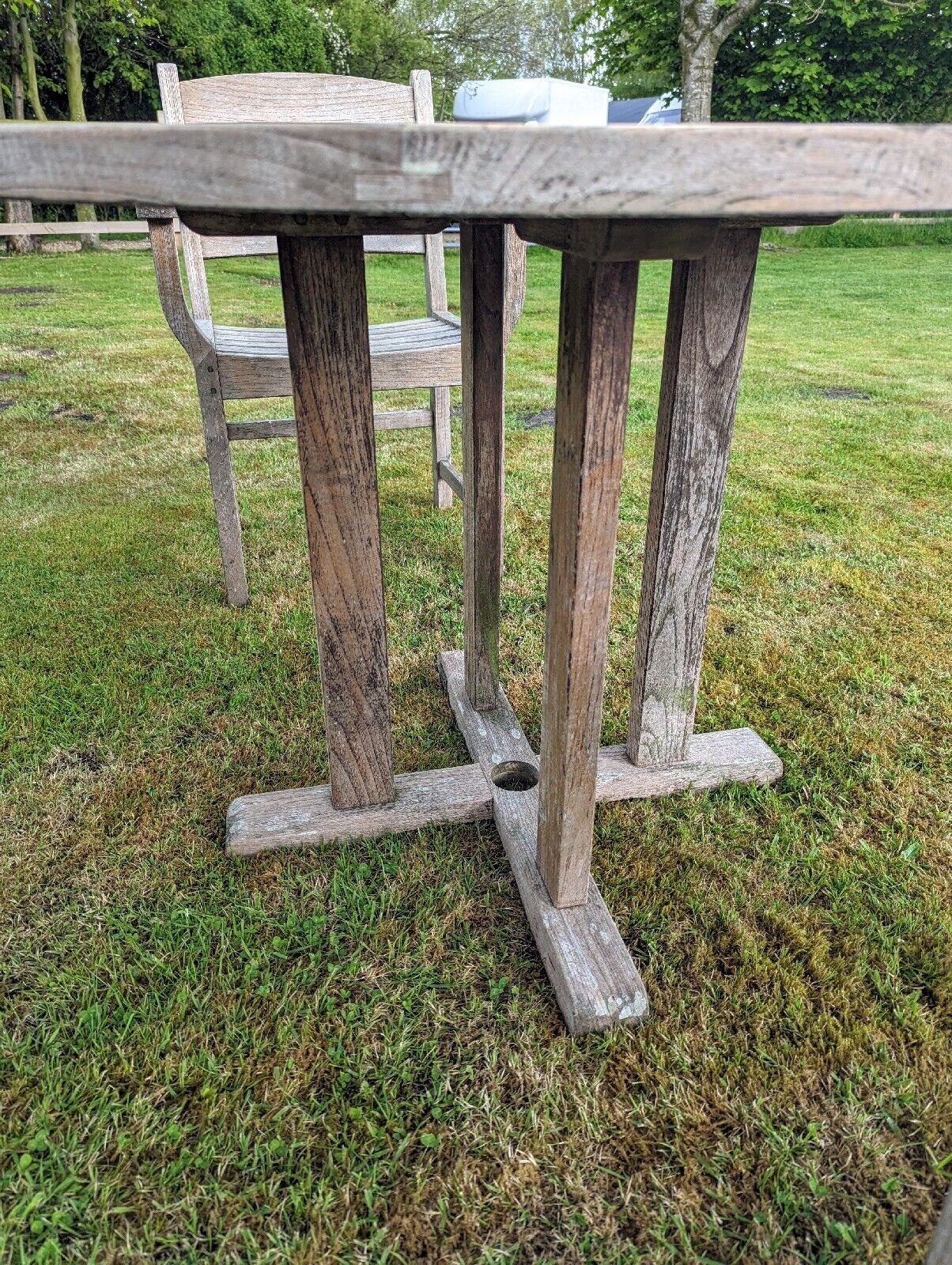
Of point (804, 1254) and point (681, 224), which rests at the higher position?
point (681, 224)

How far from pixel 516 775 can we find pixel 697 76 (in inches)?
517

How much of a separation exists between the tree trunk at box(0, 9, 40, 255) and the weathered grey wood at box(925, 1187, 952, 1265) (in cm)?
1294

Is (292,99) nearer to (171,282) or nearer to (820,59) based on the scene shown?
(171,282)

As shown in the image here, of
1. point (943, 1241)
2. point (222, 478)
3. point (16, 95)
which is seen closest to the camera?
point (943, 1241)

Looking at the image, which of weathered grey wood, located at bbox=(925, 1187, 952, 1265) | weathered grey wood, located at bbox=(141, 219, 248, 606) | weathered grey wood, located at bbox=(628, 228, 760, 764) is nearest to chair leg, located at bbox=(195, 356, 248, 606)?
weathered grey wood, located at bbox=(141, 219, 248, 606)

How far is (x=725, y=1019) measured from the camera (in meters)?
1.14

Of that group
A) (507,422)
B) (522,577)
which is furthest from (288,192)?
(507,422)

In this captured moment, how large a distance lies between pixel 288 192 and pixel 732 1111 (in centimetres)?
113

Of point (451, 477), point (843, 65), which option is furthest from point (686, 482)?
point (843, 65)

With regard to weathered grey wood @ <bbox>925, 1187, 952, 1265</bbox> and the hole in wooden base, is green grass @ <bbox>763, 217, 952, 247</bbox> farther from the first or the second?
weathered grey wood @ <bbox>925, 1187, 952, 1265</bbox>

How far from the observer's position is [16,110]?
11398mm

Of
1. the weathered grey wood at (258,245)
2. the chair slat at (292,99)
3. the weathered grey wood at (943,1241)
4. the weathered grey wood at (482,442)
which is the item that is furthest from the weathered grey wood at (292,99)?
the weathered grey wood at (943,1241)

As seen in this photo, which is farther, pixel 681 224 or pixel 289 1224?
pixel 289 1224

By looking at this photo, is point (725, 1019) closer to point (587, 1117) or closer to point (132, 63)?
point (587, 1117)
